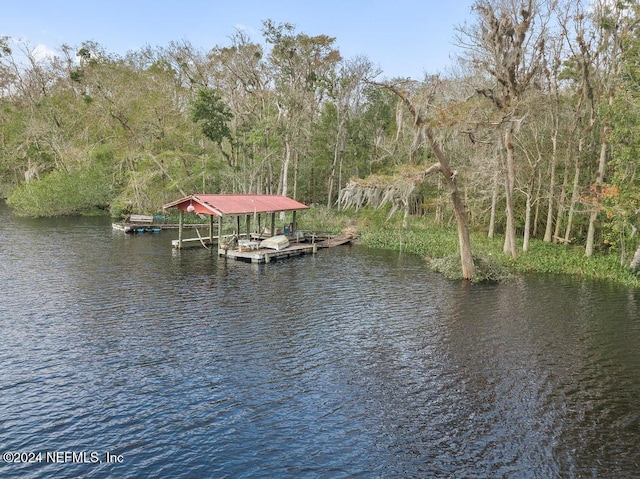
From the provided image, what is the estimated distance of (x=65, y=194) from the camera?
177ft

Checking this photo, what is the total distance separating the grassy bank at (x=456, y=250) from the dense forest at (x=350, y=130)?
3.95 ft

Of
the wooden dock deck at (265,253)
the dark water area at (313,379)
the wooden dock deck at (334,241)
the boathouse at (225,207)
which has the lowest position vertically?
the dark water area at (313,379)

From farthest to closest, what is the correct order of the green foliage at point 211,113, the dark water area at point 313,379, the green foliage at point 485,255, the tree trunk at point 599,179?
the green foliage at point 211,113 → the tree trunk at point 599,179 → the green foliage at point 485,255 → the dark water area at point 313,379

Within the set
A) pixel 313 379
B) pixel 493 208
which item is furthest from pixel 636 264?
pixel 313 379

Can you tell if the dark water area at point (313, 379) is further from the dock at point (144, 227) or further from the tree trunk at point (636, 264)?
the dock at point (144, 227)

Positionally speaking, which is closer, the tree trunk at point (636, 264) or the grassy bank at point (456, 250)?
the tree trunk at point (636, 264)

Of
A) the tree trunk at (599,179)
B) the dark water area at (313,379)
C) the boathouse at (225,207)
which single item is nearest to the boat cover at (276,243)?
the boathouse at (225,207)

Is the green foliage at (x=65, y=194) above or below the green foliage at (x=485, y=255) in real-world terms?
above

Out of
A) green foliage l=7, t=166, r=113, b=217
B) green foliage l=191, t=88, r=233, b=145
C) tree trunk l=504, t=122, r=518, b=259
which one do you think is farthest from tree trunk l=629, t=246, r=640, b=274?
green foliage l=7, t=166, r=113, b=217

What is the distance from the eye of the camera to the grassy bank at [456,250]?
27.4 m

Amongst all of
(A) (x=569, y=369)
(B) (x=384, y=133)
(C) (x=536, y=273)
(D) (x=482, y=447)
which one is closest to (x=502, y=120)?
(C) (x=536, y=273)

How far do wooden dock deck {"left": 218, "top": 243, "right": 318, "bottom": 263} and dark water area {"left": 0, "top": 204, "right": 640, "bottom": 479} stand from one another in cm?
622

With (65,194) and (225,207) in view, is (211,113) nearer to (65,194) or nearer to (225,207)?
(225,207)

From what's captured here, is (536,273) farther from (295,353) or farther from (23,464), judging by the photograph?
(23,464)
